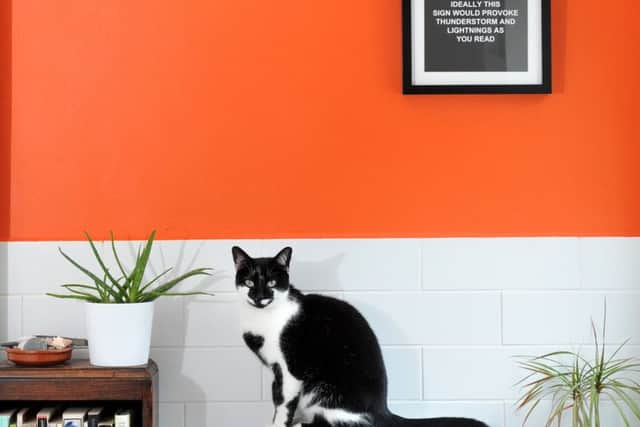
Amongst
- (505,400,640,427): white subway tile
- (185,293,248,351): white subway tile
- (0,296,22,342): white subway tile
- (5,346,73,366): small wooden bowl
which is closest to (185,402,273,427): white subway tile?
(185,293,248,351): white subway tile

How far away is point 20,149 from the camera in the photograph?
200 cm

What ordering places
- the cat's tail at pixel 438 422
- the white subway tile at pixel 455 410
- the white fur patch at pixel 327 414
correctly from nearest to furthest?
1. the white fur patch at pixel 327 414
2. the cat's tail at pixel 438 422
3. the white subway tile at pixel 455 410

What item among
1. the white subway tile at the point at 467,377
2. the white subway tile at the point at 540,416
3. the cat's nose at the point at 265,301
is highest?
the cat's nose at the point at 265,301

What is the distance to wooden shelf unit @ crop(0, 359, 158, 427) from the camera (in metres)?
1.73

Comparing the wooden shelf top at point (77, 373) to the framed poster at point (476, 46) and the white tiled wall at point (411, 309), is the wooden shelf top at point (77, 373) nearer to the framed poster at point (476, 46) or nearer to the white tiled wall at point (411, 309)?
the white tiled wall at point (411, 309)

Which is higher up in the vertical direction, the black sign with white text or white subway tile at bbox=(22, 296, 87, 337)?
the black sign with white text

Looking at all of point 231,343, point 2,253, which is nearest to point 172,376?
point 231,343

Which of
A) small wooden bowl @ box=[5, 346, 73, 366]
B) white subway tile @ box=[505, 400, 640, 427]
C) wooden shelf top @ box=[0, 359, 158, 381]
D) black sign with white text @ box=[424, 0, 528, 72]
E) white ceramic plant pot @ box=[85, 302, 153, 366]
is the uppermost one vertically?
black sign with white text @ box=[424, 0, 528, 72]

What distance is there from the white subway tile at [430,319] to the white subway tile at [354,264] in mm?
40

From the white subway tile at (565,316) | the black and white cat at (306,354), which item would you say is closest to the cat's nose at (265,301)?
the black and white cat at (306,354)

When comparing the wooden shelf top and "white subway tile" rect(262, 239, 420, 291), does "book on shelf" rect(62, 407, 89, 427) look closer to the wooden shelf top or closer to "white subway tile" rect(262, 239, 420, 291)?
the wooden shelf top

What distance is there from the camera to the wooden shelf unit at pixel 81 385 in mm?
1732

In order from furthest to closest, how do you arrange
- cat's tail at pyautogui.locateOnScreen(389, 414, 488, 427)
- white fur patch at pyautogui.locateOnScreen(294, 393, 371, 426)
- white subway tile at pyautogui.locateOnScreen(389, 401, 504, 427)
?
white subway tile at pyautogui.locateOnScreen(389, 401, 504, 427) < cat's tail at pyautogui.locateOnScreen(389, 414, 488, 427) < white fur patch at pyautogui.locateOnScreen(294, 393, 371, 426)

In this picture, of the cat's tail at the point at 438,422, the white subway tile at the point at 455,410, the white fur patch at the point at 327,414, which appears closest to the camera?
the white fur patch at the point at 327,414
